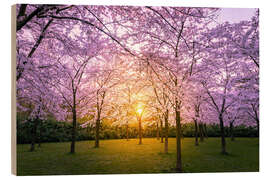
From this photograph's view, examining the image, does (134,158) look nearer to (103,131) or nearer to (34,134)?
(103,131)

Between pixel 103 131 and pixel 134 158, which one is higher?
pixel 103 131

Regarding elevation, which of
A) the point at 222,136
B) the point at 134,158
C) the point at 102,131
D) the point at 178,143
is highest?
the point at 102,131

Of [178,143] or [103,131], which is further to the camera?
[103,131]

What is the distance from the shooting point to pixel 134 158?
3.61m

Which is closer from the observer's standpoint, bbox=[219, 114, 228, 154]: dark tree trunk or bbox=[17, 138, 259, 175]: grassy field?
bbox=[17, 138, 259, 175]: grassy field

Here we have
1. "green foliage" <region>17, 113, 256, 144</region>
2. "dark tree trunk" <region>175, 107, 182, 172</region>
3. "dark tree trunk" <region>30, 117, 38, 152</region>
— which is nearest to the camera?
"dark tree trunk" <region>30, 117, 38, 152</region>

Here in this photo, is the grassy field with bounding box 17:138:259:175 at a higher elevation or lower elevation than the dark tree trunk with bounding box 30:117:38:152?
lower

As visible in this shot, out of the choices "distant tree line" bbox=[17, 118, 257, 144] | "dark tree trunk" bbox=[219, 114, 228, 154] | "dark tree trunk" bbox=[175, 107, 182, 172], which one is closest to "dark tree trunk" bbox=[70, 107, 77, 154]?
"distant tree line" bbox=[17, 118, 257, 144]

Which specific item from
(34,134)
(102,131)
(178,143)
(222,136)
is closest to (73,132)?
(102,131)

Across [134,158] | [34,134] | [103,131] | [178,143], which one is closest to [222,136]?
[178,143]

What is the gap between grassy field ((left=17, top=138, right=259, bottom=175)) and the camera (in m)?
3.46

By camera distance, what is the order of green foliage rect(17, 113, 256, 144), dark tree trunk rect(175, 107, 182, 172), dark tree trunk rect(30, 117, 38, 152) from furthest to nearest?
green foliage rect(17, 113, 256, 144) → dark tree trunk rect(175, 107, 182, 172) → dark tree trunk rect(30, 117, 38, 152)

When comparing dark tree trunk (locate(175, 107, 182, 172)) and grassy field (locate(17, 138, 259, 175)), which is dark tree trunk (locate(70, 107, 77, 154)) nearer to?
grassy field (locate(17, 138, 259, 175))
